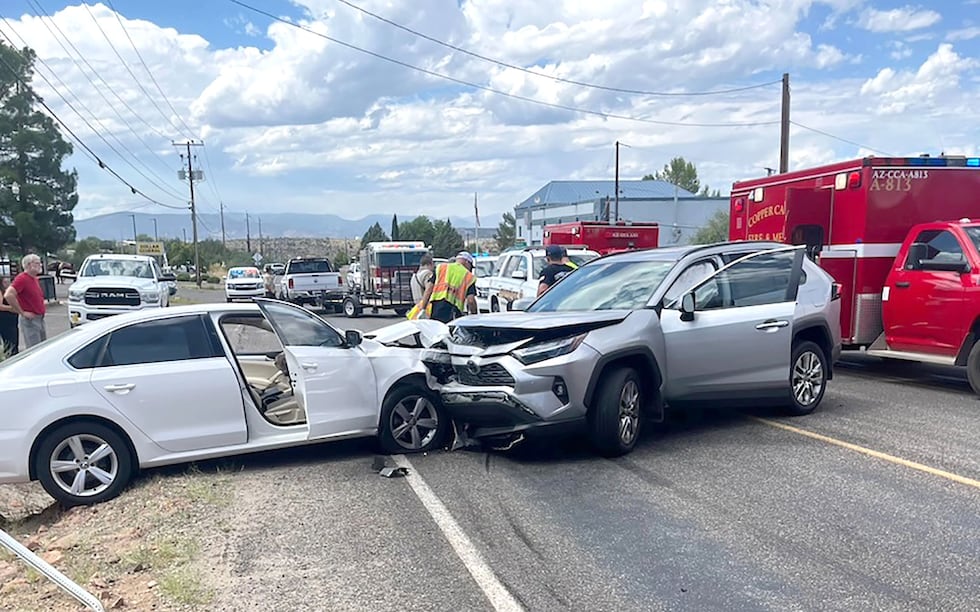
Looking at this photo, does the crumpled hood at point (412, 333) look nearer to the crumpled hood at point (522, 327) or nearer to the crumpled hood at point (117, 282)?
the crumpled hood at point (522, 327)

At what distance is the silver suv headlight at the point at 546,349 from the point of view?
6258 millimetres

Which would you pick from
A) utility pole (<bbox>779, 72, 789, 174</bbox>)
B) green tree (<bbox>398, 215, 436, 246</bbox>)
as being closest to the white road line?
utility pole (<bbox>779, 72, 789, 174</bbox>)

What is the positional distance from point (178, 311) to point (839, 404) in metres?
7.05

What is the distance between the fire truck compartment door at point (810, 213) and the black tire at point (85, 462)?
9.15 metres

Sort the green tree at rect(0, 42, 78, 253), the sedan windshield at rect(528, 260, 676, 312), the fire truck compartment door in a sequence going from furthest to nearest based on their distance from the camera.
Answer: the green tree at rect(0, 42, 78, 253)
the fire truck compartment door
the sedan windshield at rect(528, 260, 676, 312)

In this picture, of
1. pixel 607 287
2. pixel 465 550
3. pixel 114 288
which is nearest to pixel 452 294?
pixel 607 287

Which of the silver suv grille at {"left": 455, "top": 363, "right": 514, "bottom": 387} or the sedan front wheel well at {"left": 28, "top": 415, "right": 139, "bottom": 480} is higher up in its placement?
the silver suv grille at {"left": 455, "top": 363, "right": 514, "bottom": 387}

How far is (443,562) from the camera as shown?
178 inches

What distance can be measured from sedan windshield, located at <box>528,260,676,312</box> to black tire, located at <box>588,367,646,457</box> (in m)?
0.80

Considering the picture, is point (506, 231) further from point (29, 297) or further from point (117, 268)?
point (29, 297)

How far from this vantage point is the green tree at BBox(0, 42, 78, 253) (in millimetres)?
48812

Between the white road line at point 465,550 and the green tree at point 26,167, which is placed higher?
the green tree at point 26,167

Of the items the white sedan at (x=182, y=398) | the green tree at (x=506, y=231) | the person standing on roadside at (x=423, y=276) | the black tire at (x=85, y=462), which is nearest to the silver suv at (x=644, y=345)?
the white sedan at (x=182, y=398)

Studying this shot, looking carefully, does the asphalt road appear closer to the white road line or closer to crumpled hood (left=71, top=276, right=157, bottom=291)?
the white road line
